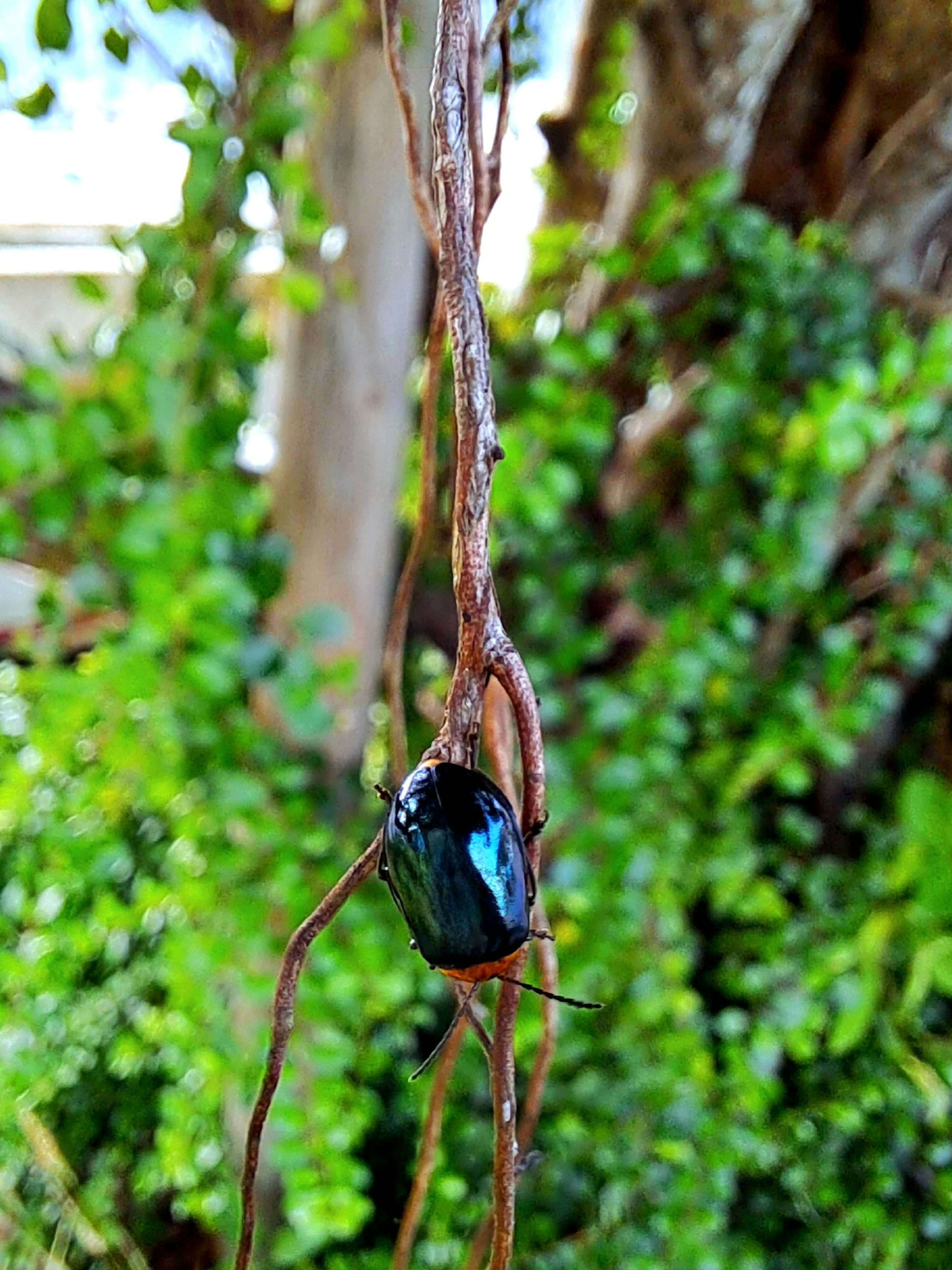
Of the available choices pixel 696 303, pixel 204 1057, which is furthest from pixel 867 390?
pixel 204 1057

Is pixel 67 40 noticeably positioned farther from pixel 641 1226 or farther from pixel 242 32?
pixel 641 1226

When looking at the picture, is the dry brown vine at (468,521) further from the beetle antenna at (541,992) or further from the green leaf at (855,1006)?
the green leaf at (855,1006)

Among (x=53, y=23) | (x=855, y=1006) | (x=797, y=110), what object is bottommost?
(x=855, y=1006)

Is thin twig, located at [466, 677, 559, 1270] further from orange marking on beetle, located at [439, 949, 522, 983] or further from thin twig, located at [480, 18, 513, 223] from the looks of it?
thin twig, located at [480, 18, 513, 223]

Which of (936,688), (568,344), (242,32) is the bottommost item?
(936,688)

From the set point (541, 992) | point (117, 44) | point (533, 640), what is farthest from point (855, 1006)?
point (117, 44)

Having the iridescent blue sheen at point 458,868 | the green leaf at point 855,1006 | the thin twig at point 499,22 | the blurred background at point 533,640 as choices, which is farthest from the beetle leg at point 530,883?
the green leaf at point 855,1006

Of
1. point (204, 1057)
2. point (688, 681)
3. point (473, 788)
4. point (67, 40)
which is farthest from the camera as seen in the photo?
point (688, 681)

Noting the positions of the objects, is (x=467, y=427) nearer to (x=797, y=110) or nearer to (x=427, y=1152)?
(x=427, y=1152)
